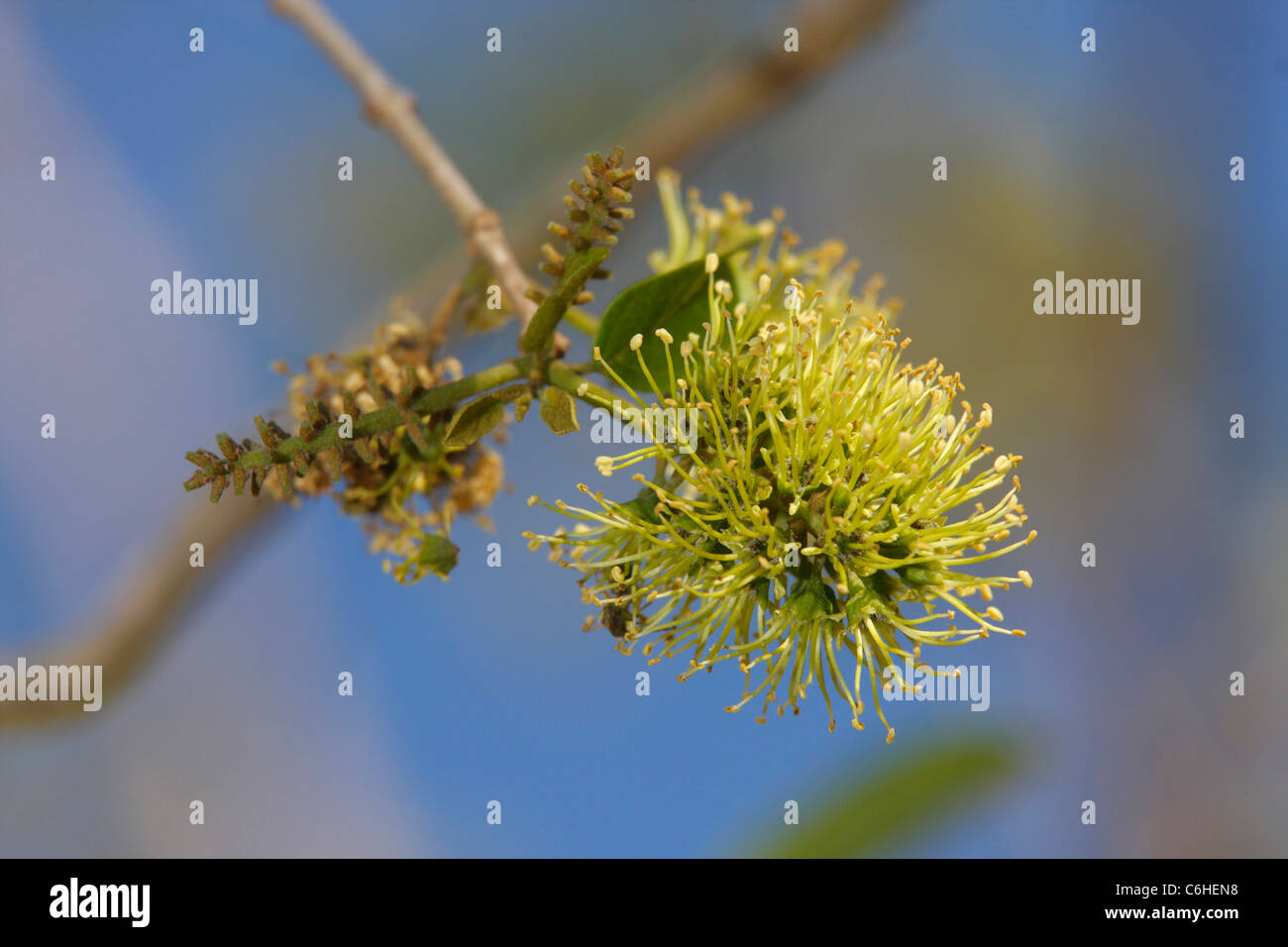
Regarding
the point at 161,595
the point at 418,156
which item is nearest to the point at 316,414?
the point at 418,156

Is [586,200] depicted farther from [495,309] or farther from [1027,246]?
[1027,246]

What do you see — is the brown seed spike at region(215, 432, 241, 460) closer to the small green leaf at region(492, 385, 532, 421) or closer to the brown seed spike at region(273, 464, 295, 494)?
the brown seed spike at region(273, 464, 295, 494)

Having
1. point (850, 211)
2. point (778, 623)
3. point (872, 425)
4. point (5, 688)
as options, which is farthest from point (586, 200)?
point (850, 211)

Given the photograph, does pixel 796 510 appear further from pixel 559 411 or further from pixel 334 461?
pixel 334 461

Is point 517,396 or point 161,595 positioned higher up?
point 517,396

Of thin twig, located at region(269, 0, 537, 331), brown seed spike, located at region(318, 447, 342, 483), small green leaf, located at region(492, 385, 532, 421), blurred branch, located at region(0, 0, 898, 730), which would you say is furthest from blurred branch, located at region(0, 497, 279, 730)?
small green leaf, located at region(492, 385, 532, 421)
